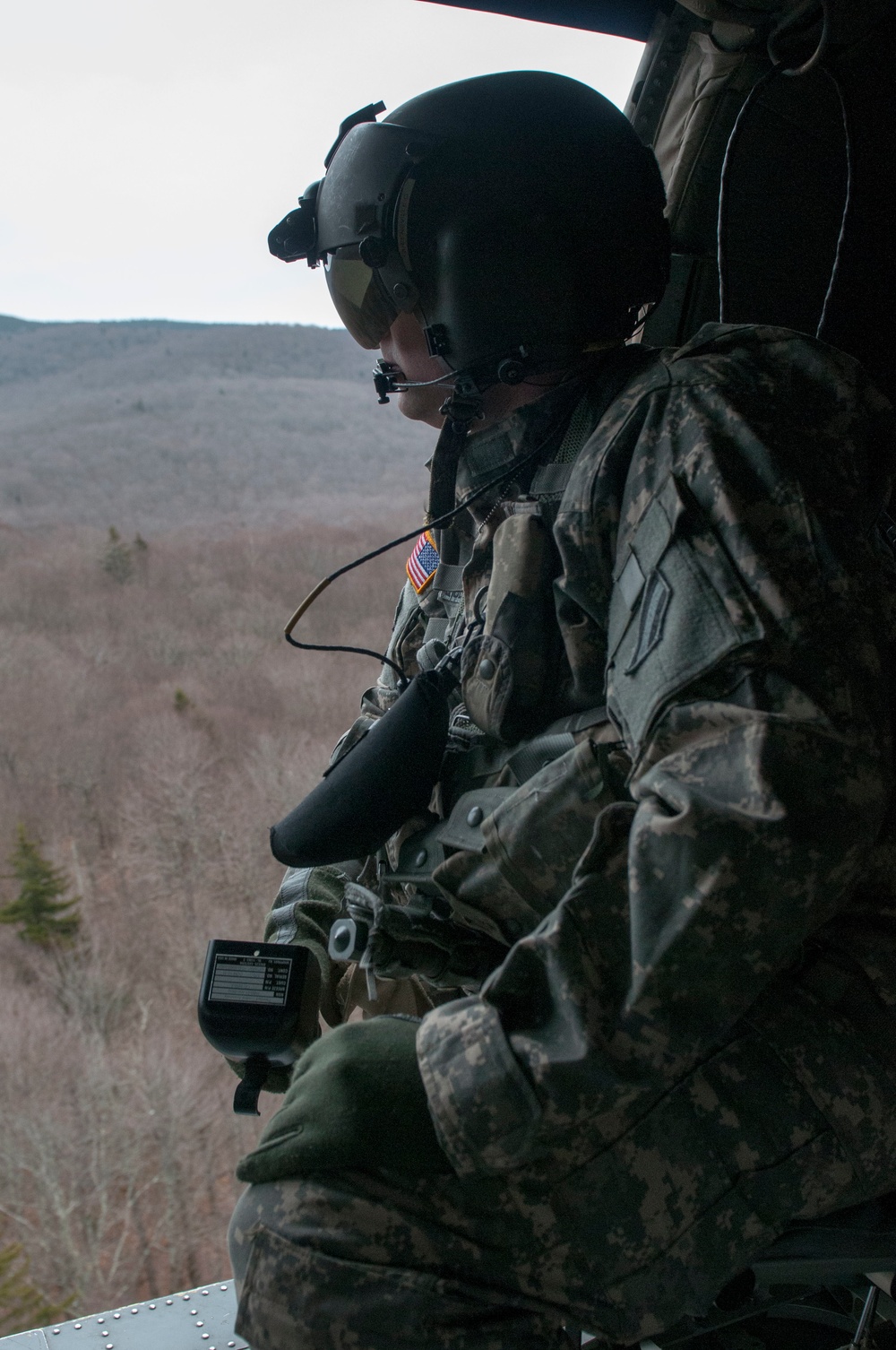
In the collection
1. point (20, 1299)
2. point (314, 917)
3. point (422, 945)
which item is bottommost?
point (20, 1299)

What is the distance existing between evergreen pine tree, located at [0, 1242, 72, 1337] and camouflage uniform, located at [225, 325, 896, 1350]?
38.6 inches

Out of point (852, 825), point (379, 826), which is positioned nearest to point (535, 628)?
point (379, 826)

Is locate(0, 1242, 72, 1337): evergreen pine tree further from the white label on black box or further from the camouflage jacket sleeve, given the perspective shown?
the camouflage jacket sleeve

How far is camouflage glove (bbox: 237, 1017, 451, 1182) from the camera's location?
1001 mm

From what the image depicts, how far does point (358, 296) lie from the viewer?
142 cm

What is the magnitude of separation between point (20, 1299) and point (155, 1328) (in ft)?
0.97

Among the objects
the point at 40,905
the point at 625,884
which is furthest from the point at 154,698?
the point at 625,884

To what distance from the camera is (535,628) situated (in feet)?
4.03

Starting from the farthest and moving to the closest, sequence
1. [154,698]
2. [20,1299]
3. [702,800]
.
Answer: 1. [154,698]
2. [20,1299]
3. [702,800]

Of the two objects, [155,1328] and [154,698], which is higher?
[155,1328]

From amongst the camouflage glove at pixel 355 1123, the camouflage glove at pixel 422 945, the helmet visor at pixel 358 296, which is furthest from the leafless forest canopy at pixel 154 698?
the camouflage glove at pixel 355 1123

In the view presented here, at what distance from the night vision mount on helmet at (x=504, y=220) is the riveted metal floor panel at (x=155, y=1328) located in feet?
4.58

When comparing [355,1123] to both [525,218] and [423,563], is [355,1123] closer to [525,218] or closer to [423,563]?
[423,563]

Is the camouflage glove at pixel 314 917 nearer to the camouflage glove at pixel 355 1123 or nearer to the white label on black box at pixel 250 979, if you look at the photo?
the white label on black box at pixel 250 979
